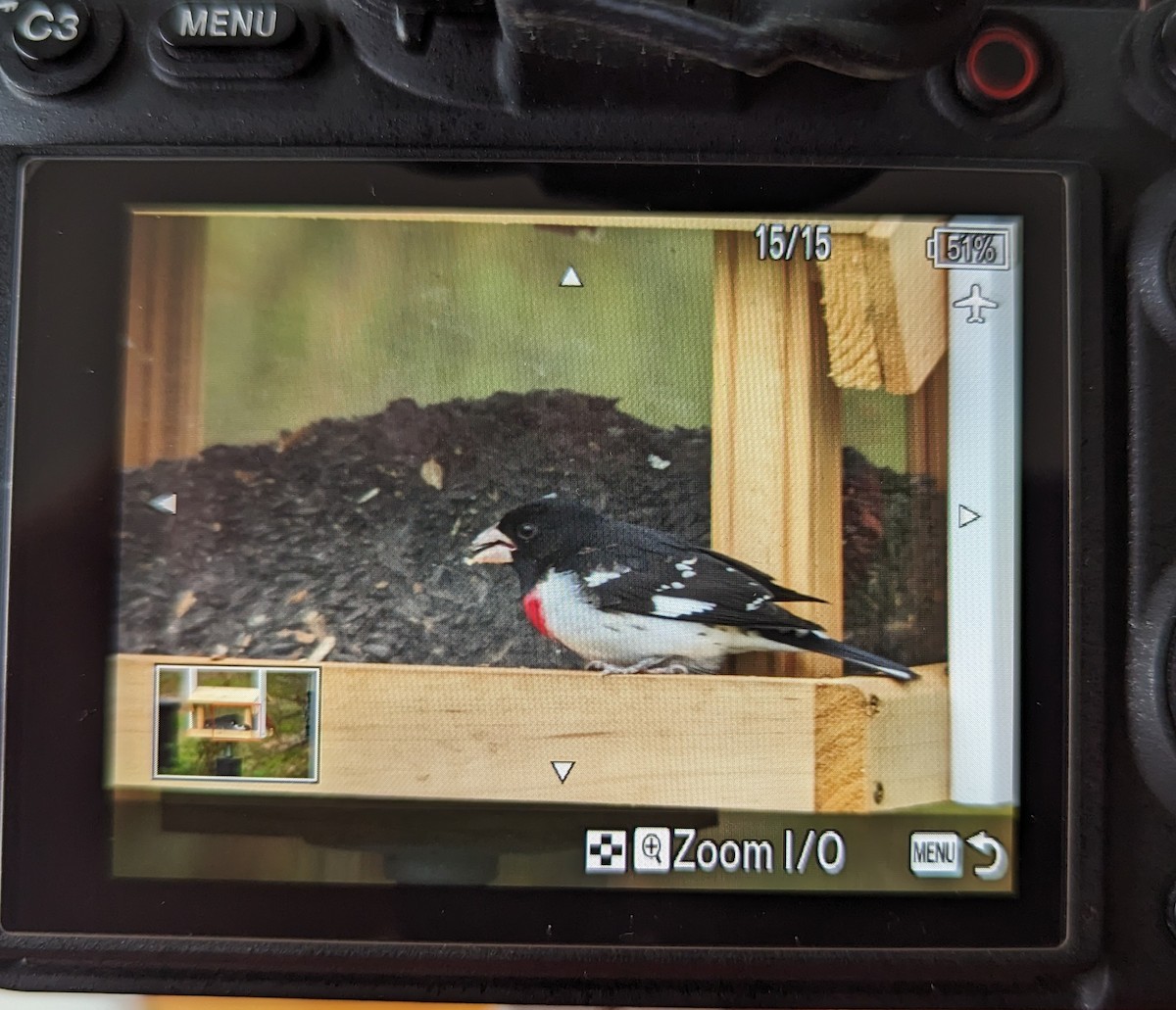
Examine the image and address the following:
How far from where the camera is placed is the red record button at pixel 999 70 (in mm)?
289

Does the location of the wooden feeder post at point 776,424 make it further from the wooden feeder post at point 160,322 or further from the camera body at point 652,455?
the wooden feeder post at point 160,322

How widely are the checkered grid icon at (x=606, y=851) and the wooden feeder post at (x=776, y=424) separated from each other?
0.07 meters

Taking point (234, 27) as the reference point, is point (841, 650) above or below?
below

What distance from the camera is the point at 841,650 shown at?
0.96 ft

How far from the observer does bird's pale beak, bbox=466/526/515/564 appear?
0.95 feet

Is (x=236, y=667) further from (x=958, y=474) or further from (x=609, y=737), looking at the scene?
(x=958, y=474)

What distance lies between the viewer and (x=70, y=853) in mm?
290

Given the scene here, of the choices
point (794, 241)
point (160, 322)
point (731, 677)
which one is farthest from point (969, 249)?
point (160, 322)

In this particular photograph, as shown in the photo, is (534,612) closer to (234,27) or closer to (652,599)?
(652,599)

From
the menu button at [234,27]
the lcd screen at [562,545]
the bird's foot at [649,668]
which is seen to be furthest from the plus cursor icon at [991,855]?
the menu button at [234,27]

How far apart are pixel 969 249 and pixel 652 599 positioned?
154 mm

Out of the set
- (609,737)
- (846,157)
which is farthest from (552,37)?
(609,737)

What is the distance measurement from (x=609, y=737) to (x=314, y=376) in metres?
0.15

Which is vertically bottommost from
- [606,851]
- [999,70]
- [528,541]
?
A: [606,851]
